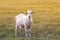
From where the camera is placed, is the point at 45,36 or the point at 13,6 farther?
the point at 13,6

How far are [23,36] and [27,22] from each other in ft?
2.25

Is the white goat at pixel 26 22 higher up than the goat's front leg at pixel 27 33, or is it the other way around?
the white goat at pixel 26 22

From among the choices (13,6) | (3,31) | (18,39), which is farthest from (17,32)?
(13,6)

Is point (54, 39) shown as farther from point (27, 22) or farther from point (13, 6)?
point (13, 6)

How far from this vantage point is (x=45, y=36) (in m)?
12.2

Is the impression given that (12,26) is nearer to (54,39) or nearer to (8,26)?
(8,26)

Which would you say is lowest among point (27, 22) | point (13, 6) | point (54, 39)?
point (54, 39)

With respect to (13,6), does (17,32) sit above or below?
below

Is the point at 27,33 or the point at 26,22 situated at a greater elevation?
the point at 26,22

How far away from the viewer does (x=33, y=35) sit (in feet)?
40.7

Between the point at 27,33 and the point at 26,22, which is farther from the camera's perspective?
the point at 26,22

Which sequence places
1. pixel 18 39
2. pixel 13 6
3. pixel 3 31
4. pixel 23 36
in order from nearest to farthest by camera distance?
pixel 18 39, pixel 23 36, pixel 3 31, pixel 13 6

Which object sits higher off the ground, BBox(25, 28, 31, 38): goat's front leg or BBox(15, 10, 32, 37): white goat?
BBox(15, 10, 32, 37): white goat

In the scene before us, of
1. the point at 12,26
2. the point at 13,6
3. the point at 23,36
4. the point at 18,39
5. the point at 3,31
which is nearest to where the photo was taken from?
the point at 18,39
